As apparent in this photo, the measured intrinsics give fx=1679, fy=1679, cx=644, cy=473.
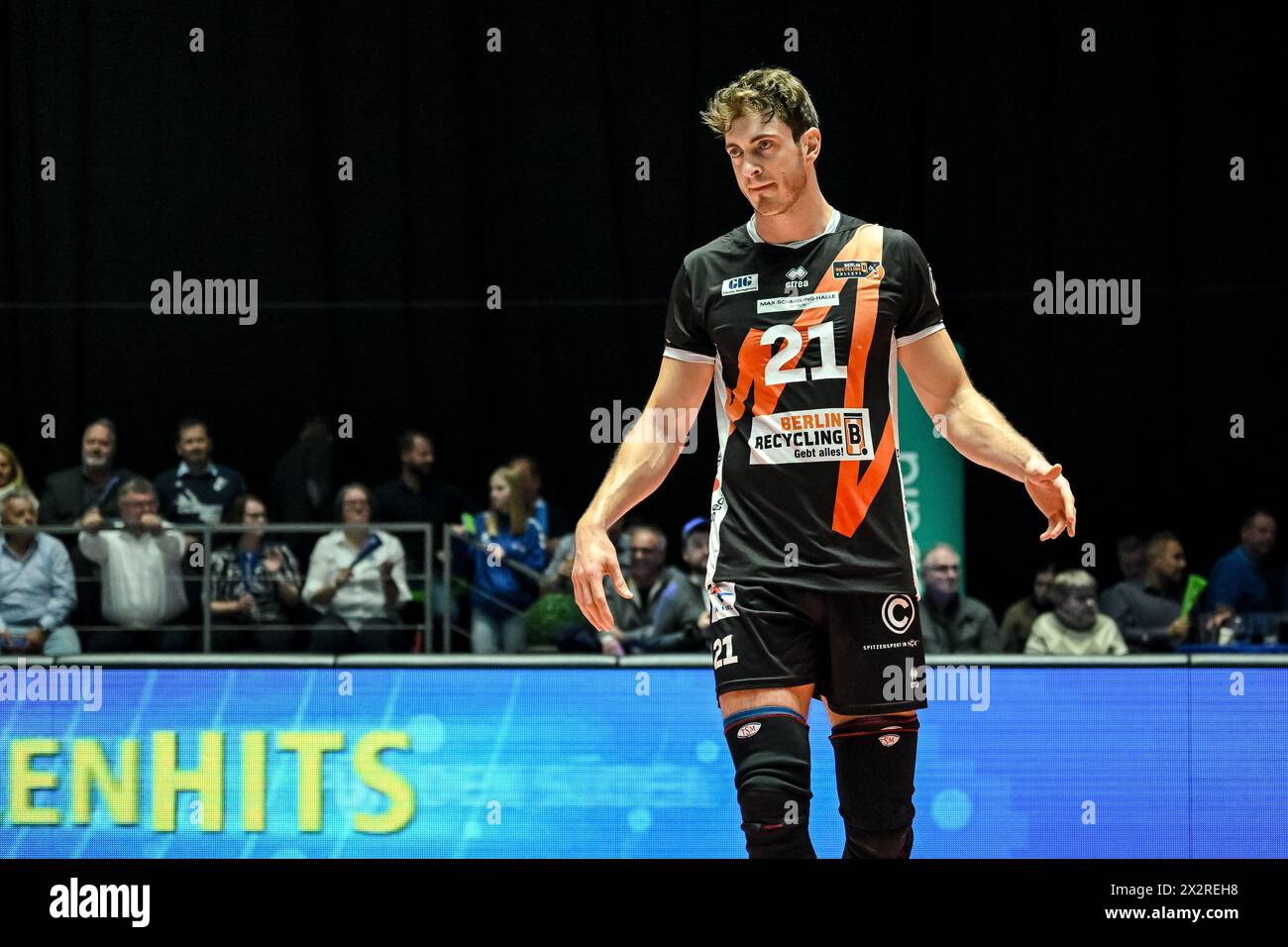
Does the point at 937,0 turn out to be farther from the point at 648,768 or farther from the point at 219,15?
the point at 648,768

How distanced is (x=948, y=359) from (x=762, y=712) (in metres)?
0.86

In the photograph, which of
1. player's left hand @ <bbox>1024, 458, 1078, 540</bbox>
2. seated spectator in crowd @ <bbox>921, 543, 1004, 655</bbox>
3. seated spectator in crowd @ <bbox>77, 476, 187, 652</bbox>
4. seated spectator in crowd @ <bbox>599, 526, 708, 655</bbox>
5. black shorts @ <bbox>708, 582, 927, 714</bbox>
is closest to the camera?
player's left hand @ <bbox>1024, 458, 1078, 540</bbox>

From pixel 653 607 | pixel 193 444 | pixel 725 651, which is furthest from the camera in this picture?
pixel 193 444

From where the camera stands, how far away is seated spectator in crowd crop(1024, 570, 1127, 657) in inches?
270

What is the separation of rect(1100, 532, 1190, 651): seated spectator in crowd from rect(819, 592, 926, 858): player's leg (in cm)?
386

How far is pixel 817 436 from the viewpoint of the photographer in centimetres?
343

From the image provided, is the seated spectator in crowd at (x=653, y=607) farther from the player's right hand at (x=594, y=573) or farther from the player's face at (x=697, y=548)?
the player's right hand at (x=594, y=573)

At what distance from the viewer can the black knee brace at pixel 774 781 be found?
3.24 m

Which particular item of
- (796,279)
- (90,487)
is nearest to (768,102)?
(796,279)

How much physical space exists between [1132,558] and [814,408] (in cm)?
459

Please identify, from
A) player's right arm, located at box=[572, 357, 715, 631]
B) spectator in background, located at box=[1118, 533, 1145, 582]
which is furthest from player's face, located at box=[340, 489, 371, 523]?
player's right arm, located at box=[572, 357, 715, 631]

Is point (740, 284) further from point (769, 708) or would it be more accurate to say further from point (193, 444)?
point (193, 444)

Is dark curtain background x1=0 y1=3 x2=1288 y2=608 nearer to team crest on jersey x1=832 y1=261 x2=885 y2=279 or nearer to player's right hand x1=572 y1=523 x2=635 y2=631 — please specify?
team crest on jersey x1=832 y1=261 x2=885 y2=279
